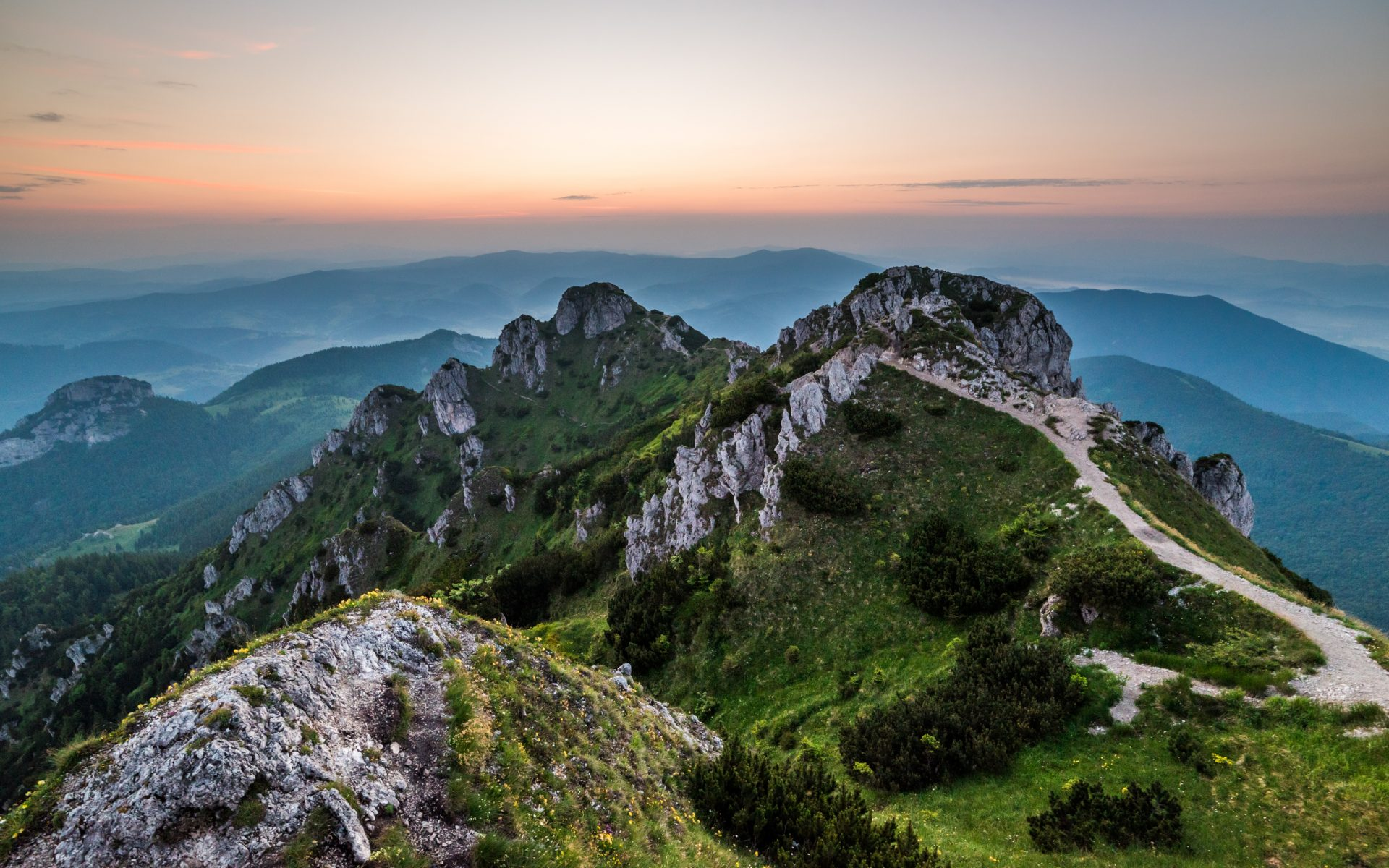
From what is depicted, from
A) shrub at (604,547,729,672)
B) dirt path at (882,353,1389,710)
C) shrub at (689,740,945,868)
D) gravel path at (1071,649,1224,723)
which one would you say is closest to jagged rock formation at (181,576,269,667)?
shrub at (604,547,729,672)

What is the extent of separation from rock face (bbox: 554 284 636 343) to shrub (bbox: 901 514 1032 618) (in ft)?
510

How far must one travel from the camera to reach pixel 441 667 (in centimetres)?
1869

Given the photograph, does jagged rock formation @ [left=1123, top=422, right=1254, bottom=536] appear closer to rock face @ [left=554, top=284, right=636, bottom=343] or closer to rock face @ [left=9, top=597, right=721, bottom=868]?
rock face @ [left=9, top=597, right=721, bottom=868]

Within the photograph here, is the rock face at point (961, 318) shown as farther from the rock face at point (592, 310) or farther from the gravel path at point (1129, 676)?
the rock face at point (592, 310)

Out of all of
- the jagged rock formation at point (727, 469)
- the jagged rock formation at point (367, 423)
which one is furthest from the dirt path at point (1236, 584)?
the jagged rock formation at point (367, 423)

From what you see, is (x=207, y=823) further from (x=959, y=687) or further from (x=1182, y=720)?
(x=1182, y=720)

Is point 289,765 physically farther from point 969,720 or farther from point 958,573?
point 958,573

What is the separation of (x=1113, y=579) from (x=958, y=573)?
23.8 ft

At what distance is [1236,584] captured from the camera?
25.7 metres

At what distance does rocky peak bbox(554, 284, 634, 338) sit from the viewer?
179875 mm

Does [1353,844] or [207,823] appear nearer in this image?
[207,823]

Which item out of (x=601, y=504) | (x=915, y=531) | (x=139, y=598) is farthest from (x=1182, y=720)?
(x=139, y=598)

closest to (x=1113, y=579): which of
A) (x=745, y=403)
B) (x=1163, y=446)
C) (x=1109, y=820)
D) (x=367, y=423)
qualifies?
(x=1109, y=820)

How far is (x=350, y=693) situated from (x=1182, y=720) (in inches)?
1109
